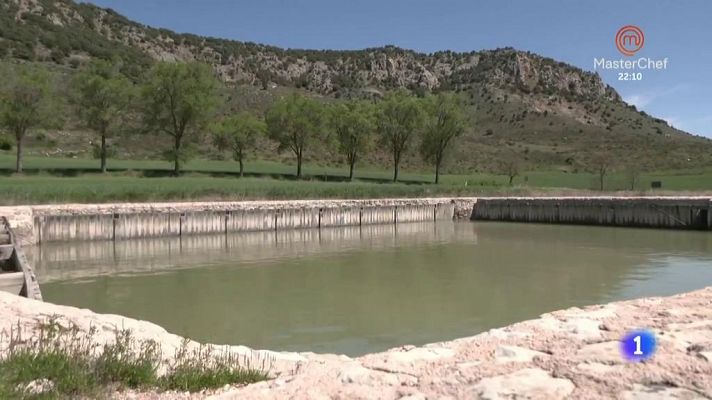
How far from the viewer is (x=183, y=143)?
50812 mm

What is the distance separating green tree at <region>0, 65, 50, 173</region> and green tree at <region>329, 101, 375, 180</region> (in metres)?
24.3

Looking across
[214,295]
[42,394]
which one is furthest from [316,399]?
[214,295]

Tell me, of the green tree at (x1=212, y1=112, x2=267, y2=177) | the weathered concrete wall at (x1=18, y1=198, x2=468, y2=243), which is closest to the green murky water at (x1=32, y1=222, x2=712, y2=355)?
the weathered concrete wall at (x1=18, y1=198, x2=468, y2=243)

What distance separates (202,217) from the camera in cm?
2719

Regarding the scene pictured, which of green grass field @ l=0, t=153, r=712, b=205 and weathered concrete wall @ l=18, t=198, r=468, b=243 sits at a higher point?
green grass field @ l=0, t=153, r=712, b=205

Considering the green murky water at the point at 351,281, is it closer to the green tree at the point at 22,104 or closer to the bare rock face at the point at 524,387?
the bare rock face at the point at 524,387

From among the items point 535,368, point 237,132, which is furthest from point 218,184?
point 535,368

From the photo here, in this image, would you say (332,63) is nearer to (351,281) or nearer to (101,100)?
(101,100)

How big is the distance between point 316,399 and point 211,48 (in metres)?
123

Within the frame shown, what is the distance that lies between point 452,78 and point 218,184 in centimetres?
9991

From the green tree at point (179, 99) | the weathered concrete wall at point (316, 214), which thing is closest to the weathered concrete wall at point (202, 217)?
the weathered concrete wall at point (316, 214)

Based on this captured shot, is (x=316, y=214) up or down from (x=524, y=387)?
down

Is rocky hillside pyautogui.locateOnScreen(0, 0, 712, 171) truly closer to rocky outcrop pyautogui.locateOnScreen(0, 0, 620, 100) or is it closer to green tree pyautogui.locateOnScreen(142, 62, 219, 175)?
rocky outcrop pyautogui.locateOnScreen(0, 0, 620, 100)

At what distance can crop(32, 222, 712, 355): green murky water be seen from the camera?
10.6 m
